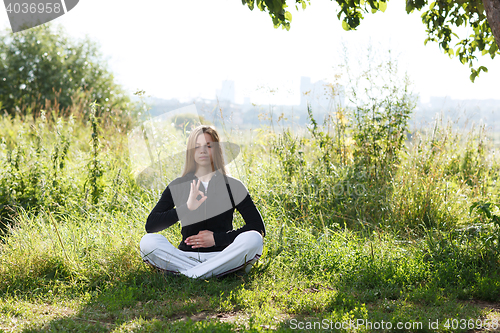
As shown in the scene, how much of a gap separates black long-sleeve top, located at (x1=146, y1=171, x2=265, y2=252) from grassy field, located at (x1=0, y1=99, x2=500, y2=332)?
0.38m

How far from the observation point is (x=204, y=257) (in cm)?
329

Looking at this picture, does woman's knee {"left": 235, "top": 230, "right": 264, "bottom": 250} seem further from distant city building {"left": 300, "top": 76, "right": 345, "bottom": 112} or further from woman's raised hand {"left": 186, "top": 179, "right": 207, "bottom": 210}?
distant city building {"left": 300, "top": 76, "right": 345, "bottom": 112}

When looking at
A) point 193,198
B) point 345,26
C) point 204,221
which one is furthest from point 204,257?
point 345,26

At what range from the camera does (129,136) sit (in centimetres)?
652

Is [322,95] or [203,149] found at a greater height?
[322,95]

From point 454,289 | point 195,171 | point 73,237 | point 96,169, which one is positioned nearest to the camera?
point 454,289

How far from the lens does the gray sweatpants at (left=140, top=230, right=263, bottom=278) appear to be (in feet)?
10.3

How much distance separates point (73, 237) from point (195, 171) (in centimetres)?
141

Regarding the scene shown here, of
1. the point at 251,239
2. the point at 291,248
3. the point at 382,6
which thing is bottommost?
the point at 291,248

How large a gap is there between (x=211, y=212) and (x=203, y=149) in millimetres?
553

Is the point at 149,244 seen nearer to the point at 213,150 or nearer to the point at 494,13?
the point at 213,150

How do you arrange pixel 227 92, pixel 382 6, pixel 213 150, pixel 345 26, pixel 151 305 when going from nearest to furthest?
pixel 151 305, pixel 213 150, pixel 382 6, pixel 345 26, pixel 227 92

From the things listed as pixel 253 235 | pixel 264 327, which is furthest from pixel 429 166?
pixel 264 327

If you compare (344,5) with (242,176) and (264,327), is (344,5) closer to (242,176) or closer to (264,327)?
(242,176)
